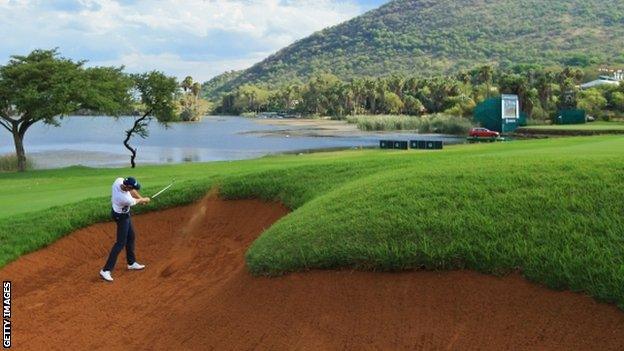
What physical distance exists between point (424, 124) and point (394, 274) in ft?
338

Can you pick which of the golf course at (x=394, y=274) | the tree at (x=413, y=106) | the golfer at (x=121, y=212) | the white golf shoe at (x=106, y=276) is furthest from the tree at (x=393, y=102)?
the white golf shoe at (x=106, y=276)

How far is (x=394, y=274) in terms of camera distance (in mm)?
9062

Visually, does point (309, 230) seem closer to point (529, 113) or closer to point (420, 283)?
point (420, 283)

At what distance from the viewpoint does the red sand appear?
301 inches

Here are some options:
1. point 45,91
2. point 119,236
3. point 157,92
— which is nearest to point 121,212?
point 119,236

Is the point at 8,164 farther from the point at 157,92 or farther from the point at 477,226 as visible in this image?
the point at 477,226

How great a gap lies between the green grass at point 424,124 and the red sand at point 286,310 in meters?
92.3

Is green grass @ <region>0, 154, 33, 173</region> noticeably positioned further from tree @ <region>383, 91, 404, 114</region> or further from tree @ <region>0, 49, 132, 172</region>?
tree @ <region>383, 91, 404, 114</region>

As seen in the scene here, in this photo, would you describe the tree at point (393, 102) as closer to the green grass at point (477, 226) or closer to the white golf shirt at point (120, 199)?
the green grass at point (477, 226)

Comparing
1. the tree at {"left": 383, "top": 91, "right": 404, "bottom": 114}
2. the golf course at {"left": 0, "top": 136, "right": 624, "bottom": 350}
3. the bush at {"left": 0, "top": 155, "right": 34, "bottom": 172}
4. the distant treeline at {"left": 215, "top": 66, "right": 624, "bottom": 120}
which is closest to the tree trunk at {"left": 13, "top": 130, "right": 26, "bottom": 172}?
the bush at {"left": 0, "top": 155, "right": 34, "bottom": 172}

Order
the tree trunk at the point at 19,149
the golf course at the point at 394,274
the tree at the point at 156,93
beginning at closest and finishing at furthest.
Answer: the golf course at the point at 394,274 < the tree trunk at the point at 19,149 < the tree at the point at 156,93

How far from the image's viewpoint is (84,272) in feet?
42.7

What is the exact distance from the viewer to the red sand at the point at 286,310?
7.63 meters

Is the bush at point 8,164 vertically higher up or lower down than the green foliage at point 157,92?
lower down
